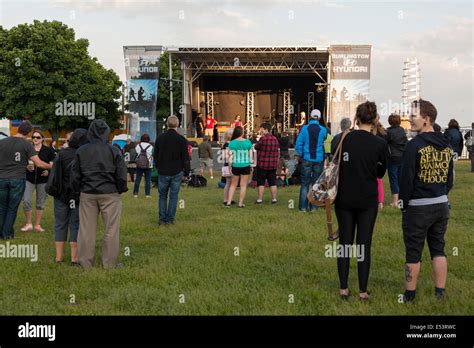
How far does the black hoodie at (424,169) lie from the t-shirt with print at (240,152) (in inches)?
251

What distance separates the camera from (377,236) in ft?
26.2

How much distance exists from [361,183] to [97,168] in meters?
3.23

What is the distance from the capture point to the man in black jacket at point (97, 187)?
6.43 m

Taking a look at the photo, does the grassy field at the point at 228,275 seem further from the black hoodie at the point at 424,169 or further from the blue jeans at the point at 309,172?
the blue jeans at the point at 309,172

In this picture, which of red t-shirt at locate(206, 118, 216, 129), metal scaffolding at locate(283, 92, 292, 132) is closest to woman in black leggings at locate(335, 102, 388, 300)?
red t-shirt at locate(206, 118, 216, 129)

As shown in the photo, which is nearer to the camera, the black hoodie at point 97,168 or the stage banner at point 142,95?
the black hoodie at point 97,168

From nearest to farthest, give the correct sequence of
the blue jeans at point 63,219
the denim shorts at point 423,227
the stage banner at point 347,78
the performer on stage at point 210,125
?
the denim shorts at point 423,227 < the blue jeans at point 63,219 < the stage banner at point 347,78 < the performer on stage at point 210,125

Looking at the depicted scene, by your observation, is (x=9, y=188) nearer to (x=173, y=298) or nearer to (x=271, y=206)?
(x=173, y=298)

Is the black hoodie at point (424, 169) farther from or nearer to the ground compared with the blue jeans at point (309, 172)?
farther from the ground

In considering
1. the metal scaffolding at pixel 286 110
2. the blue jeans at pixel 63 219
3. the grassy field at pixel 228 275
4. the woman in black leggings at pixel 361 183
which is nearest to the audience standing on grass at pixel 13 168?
the grassy field at pixel 228 275

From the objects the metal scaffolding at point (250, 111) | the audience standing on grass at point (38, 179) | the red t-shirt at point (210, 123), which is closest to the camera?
the audience standing on grass at point (38, 179)

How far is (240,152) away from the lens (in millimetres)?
11031
